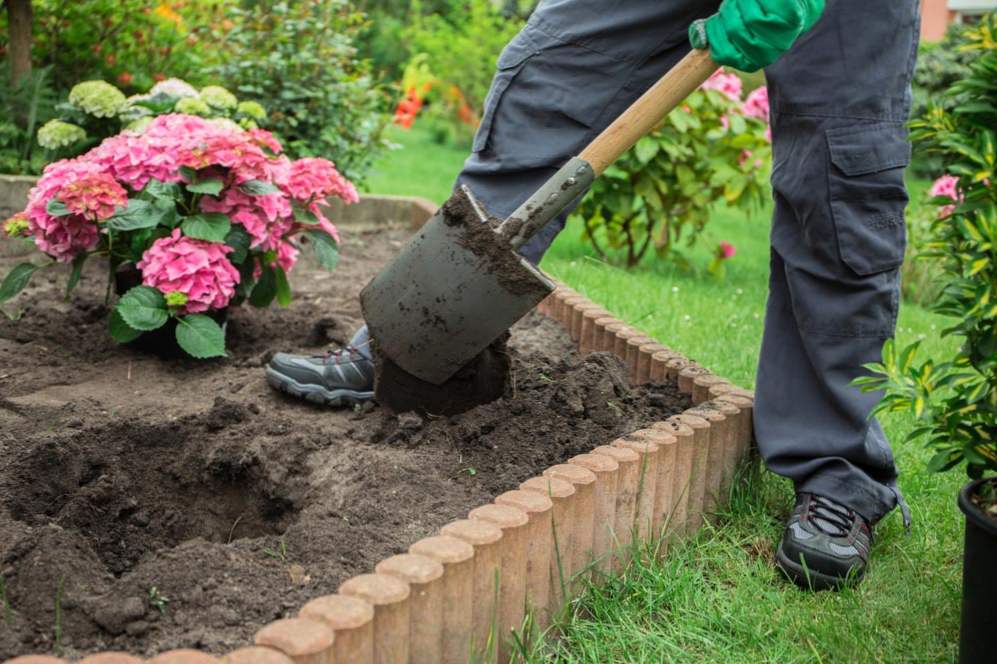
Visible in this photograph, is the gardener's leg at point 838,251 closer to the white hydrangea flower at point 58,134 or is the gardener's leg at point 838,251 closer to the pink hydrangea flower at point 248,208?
the pink hydrangea flower at point 248,208

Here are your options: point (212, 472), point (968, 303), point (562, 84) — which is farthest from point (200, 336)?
point (968, 303)

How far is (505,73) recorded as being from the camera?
101 inches

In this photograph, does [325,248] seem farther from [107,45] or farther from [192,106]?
[107,45]

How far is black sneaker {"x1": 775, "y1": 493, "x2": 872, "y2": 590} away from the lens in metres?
2.20

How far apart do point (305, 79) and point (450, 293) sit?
10.7 feet

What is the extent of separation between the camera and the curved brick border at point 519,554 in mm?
1499

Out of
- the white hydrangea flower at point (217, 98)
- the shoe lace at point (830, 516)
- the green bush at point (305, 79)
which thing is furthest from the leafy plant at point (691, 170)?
the shoe lace at point (830, 516)

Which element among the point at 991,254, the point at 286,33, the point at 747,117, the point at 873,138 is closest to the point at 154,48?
the point at 286,33

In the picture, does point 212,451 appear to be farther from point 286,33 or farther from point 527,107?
point 286,33

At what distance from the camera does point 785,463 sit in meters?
2.42

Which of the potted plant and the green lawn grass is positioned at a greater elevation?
the potted plant

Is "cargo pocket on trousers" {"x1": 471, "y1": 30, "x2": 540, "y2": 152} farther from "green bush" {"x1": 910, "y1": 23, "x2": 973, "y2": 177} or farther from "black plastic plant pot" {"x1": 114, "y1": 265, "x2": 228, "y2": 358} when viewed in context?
"green bush" {"x1": 910, "y1": 23, "x2": 973, "y2": 177}

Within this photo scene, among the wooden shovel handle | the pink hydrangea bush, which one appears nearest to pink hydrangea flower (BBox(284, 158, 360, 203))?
the pink hydrangea bush

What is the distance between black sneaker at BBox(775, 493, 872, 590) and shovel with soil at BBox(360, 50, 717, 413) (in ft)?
2.50
